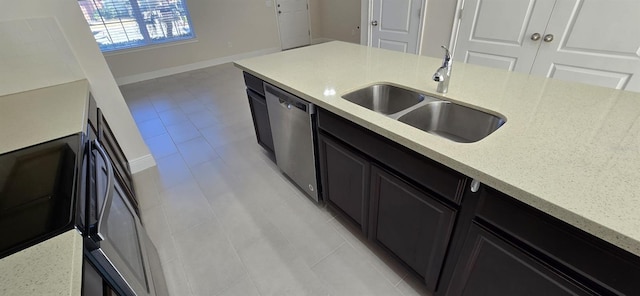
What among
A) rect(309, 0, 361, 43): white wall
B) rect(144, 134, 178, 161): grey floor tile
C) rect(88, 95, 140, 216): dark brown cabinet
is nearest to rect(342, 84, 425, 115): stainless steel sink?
rect(88, 95, 140, 216): dark brown cabinet

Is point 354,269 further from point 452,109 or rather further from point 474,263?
point 452,109

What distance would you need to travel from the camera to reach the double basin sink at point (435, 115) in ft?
3.96

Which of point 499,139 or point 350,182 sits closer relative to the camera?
point 499,139

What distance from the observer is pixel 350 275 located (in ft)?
4.97

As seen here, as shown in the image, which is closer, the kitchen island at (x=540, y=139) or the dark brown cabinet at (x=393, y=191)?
the kitchen island at (x=540, y=139)

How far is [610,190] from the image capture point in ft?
2.26

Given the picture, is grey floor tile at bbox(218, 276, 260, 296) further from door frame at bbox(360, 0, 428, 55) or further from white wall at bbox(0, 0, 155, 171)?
door frame at bbox(360, 0, 428, 55)

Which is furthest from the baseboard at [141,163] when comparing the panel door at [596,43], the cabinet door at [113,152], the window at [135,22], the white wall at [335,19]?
the white wall at [335,19]

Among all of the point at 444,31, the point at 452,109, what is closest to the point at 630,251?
the point at 452,109

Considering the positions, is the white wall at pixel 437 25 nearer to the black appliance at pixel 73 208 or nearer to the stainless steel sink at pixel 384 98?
the stainless steel sink at pixel 384 98

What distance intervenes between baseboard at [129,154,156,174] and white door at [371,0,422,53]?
3076 mm

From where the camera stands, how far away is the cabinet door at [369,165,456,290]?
1056 mm

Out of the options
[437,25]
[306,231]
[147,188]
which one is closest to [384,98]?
[306,231]

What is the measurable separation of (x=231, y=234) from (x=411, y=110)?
4.59ft
